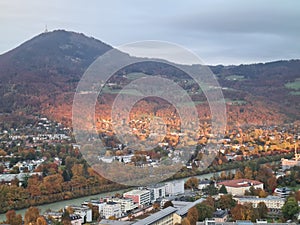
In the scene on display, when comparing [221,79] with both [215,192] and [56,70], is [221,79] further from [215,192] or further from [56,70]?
[215,192]

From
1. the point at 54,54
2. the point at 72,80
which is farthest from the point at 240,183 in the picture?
the point at 54,54

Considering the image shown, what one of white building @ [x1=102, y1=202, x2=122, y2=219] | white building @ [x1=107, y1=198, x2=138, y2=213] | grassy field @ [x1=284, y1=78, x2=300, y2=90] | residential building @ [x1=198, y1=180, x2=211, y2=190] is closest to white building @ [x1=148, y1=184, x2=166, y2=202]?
white building @ [x1=107, y1=198, x2=138, y2=213]

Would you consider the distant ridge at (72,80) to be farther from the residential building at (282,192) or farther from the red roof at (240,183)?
the residential building at (282,192)

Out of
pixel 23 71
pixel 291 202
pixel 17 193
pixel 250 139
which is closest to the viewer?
pixel 291 202

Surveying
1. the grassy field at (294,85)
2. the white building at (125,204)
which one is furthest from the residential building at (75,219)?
the grassy field at (294,85)

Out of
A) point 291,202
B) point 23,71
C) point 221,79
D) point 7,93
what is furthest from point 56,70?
point 291,202

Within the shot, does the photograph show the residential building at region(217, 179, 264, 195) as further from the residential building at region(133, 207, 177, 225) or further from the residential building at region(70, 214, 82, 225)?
the residential building at region(70, 214, 82, 225)

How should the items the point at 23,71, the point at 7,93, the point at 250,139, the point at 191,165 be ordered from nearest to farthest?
the point at 191,165 < the point at 250,139 < the point at 7,93 < the point at 23,71
